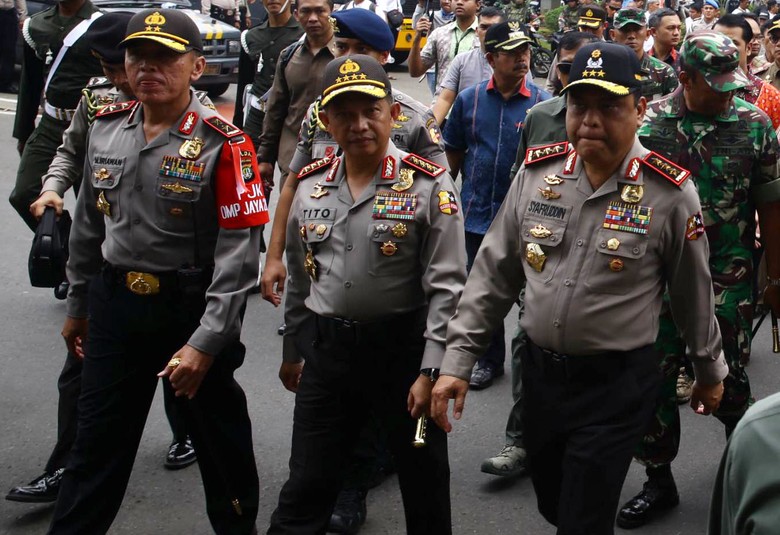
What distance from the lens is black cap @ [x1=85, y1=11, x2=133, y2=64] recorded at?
4645 mm

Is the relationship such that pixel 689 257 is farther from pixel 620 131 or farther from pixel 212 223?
pixel 212 223

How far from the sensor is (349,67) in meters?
3.83

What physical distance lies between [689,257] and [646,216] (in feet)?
0.62

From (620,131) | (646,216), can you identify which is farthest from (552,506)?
(620,131)

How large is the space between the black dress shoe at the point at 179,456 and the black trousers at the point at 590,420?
2.09 meters

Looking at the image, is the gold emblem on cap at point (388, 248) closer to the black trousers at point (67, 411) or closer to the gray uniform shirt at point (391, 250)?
the gray uniform shirt at point (391, 250)

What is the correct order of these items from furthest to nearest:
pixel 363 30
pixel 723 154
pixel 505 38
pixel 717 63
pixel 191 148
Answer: pixel 505 38 → pixel 363 30 → pixel 723 154 → pixel 717 63 → pixel 191 148

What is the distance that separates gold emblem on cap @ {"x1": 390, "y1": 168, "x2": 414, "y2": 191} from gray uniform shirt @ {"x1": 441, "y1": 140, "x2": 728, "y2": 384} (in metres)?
0.39

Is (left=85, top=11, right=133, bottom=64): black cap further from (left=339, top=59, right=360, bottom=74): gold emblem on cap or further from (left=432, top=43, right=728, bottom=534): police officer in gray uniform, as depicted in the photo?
(left=432, top=43, right=728, bottom=534): police officer in gray uniform

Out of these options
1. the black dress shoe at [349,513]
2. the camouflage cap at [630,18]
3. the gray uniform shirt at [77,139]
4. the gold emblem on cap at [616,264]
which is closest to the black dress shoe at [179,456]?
the black dress shoe at [349,513]

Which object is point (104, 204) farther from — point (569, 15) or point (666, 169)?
point (569, 15)

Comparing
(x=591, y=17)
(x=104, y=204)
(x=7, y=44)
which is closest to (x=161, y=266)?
(x=104, y=204)

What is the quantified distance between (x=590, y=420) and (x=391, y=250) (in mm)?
839

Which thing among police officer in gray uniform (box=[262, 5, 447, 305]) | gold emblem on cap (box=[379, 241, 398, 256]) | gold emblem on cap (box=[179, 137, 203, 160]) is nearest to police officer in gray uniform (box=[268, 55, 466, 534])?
gold emblem on cap (box=[379, 241, 398, 256])
